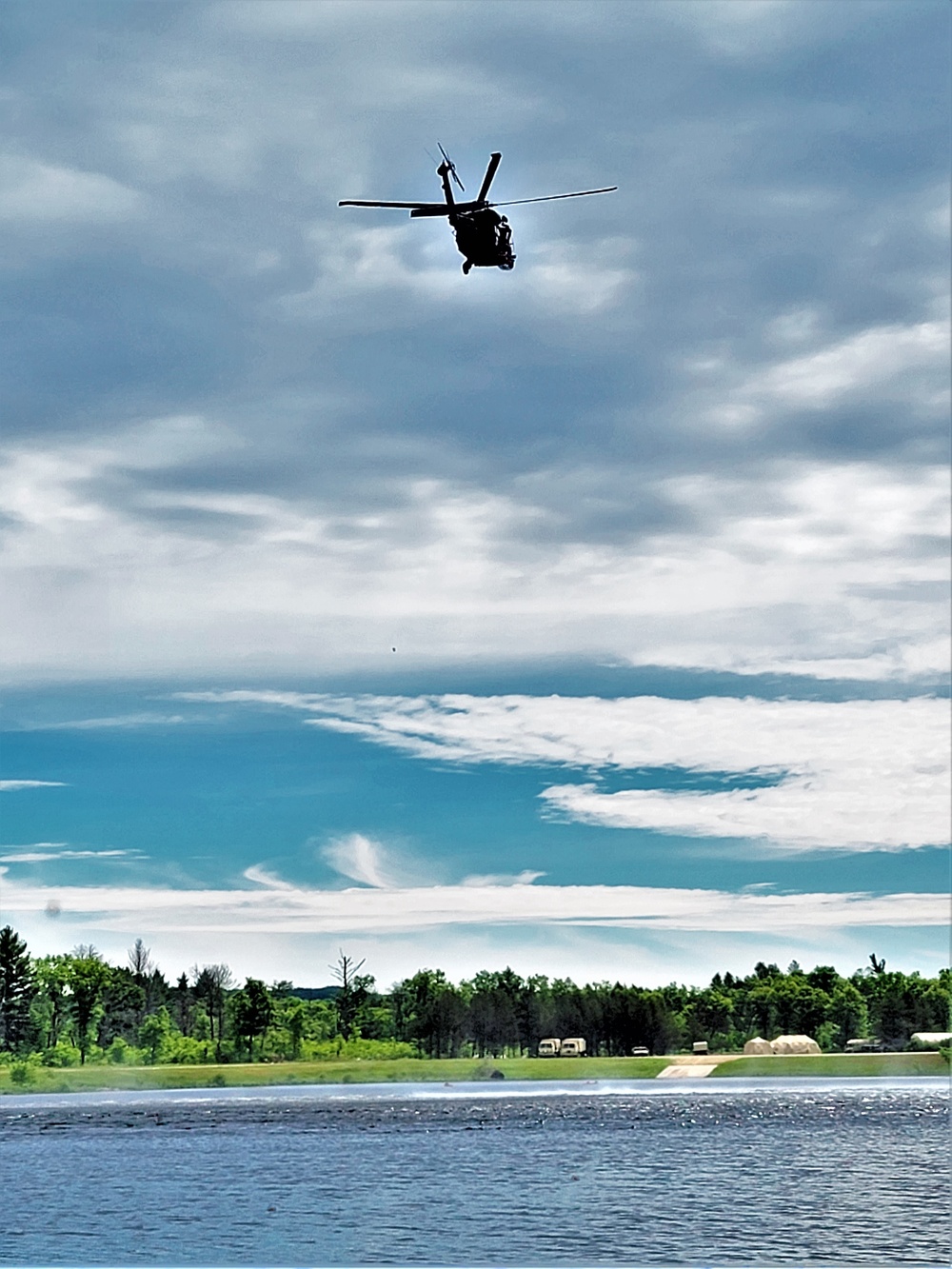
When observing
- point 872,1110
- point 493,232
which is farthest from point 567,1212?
point 872,1110

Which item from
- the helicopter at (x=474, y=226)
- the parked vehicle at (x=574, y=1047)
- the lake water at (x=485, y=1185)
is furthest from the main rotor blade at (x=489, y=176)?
the parked vehicle at (x=574, y=1047)

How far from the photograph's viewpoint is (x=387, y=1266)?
2266 centimetres

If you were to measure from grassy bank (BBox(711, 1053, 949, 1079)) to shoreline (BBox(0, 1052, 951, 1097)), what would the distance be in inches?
1.9

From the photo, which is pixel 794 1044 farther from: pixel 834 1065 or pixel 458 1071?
pixel 458 1071

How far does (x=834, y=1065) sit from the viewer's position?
8606cm

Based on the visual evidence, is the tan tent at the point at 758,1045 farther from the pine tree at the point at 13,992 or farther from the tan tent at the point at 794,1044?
the pine tree at the point at 13,992

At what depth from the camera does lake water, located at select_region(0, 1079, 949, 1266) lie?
24.5m

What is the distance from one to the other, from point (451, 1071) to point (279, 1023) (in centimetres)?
956

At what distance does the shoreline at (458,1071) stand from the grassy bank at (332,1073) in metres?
0.05

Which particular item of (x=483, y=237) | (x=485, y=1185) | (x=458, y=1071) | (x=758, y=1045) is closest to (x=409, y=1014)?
(x=458, y=1071)

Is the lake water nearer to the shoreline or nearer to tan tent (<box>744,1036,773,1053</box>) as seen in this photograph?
the shoreline

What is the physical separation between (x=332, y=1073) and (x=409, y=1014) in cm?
550

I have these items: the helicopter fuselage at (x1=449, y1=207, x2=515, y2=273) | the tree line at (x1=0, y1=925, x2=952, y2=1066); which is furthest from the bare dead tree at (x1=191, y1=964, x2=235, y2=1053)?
the helicopter fuselage at (x1=449, y1=207, x2=515, y2=273)

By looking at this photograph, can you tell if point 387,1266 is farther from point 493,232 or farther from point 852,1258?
point 493,232
